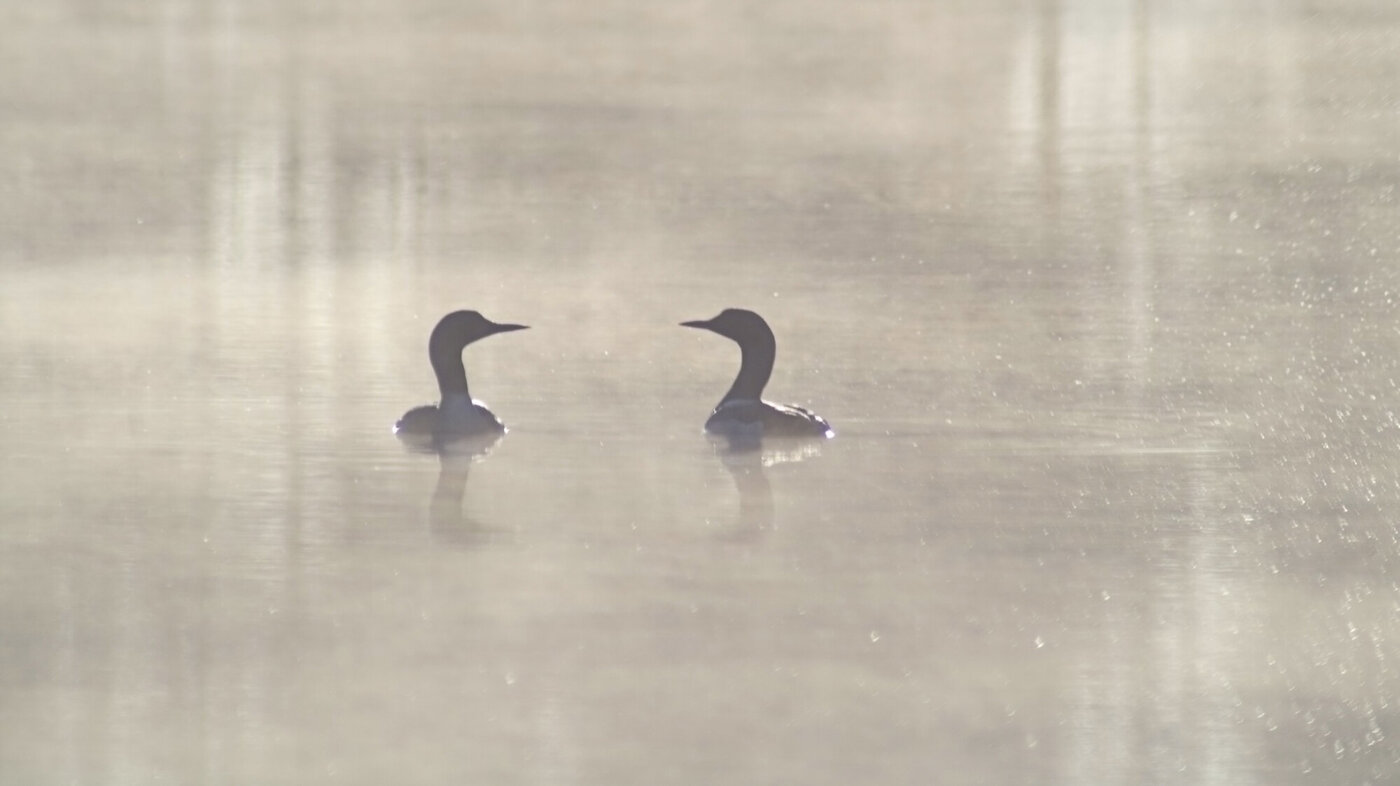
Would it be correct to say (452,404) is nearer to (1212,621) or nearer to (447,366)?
(447,366)

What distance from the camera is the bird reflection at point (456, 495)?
4.76m

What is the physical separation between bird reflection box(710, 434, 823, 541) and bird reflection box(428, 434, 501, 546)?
0.60 m

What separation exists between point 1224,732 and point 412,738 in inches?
50.8

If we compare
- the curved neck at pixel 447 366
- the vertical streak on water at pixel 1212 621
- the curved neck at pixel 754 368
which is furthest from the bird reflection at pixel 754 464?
the vertical streak on water at pixel 1212 621

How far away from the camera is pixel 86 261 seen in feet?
29.0

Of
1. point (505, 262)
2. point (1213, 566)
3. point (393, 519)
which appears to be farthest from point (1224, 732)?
point (505, 262)

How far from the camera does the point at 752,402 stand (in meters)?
6.50

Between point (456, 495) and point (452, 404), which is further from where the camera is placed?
point (452, 404)

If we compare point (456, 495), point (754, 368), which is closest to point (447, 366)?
point (754, 368)

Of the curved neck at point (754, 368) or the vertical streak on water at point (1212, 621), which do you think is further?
the curved neck at point (754, 368)

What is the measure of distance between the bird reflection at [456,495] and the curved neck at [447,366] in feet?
1.26

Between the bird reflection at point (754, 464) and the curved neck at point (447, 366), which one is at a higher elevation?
the curved neck at point (447, 366)

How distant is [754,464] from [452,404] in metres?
1.07

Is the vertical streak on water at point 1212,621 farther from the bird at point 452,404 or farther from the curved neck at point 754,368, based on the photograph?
the bird at point 452,404
